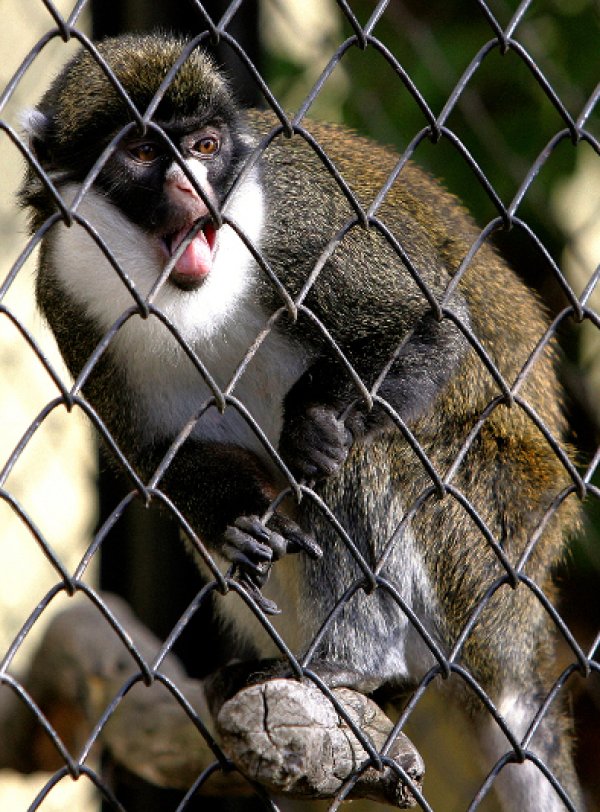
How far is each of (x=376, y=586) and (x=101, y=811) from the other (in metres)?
2.25

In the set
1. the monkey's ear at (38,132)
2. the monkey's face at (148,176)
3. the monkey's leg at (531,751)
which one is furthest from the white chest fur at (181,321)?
the monkey's leg at (531,751)

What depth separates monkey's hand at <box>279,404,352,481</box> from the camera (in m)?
2.21

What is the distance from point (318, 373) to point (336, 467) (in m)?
0.23

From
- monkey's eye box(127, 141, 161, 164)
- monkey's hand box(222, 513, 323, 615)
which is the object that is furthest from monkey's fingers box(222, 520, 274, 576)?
monkey's eye box(127, 141, 161, 164)

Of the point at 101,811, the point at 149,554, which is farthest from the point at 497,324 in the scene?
the point at 101,811

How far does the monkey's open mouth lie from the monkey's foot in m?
0.70

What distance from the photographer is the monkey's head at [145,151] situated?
2.09 m

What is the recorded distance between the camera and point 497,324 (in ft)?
8.77

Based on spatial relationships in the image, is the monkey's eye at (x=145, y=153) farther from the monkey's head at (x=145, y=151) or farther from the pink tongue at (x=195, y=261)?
the pink tongue at (x=195, y=261)

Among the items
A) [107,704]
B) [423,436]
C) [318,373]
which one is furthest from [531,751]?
[107,704]

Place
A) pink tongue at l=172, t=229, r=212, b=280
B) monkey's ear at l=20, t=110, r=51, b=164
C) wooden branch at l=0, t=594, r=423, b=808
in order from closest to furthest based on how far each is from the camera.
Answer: pink tongue at l=172, t=229, r=212, b=280
monkey's ear at l=20, t=110, r=51, b=164
wooden branch at l=0, t=594, r=423, b=808

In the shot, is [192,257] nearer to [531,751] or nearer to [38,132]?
[38,132]

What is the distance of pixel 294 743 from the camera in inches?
70.6

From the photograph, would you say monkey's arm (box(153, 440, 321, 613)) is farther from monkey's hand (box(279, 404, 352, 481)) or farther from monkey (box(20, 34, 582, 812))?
monkey's hand (box(279, 404, 352, 481))
